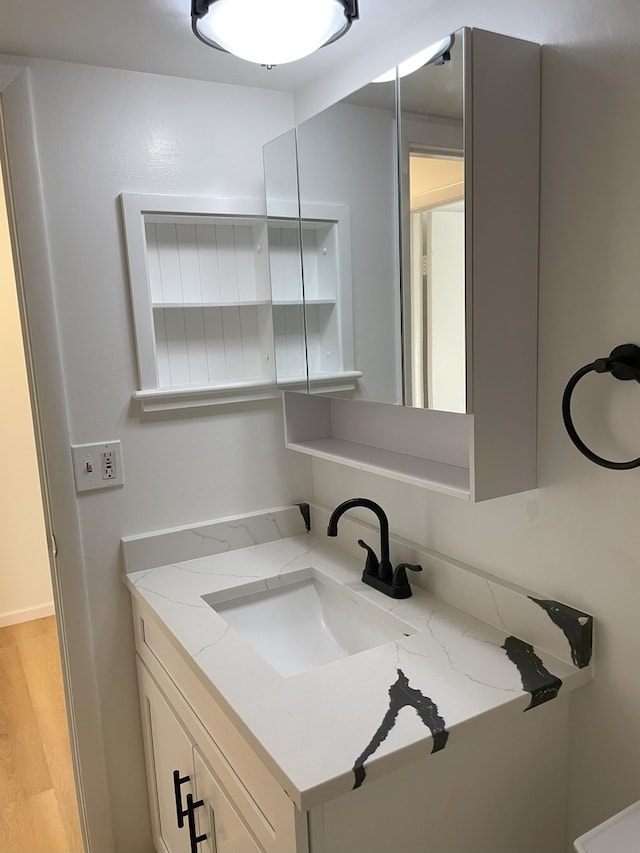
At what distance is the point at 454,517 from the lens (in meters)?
1.52

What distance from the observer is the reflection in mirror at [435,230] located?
3.78 feet

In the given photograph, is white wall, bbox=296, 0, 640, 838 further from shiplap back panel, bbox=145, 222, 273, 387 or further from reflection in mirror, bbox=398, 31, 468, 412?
shiplap back panel, bbox=145, 222, 273, 387

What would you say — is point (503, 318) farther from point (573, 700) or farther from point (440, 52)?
point (573, 700)

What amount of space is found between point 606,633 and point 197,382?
1251mm

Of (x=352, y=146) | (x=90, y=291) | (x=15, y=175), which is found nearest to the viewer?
(x=352, y=146)

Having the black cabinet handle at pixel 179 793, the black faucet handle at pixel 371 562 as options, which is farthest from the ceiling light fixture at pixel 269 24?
the black cabinet handle at pixel 179 793

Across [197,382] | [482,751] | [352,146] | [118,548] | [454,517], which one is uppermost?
[352,146]

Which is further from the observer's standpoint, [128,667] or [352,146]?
[128,667]

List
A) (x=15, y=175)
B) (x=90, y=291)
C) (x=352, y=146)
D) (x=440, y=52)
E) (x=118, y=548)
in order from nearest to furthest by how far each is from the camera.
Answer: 1. (x=440, y=52)
2. (x=352, y=146)
3. (x=15, y=175)
4. (x=90, y=291)
5. (x=118, y=548)

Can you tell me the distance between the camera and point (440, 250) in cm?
123

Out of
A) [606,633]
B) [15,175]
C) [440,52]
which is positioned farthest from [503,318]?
[15,175]

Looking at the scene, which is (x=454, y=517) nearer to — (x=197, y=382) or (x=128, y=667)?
(x=197, y=382)

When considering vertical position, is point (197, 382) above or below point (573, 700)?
above

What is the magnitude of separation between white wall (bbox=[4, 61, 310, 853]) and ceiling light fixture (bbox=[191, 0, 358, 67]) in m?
0.46
